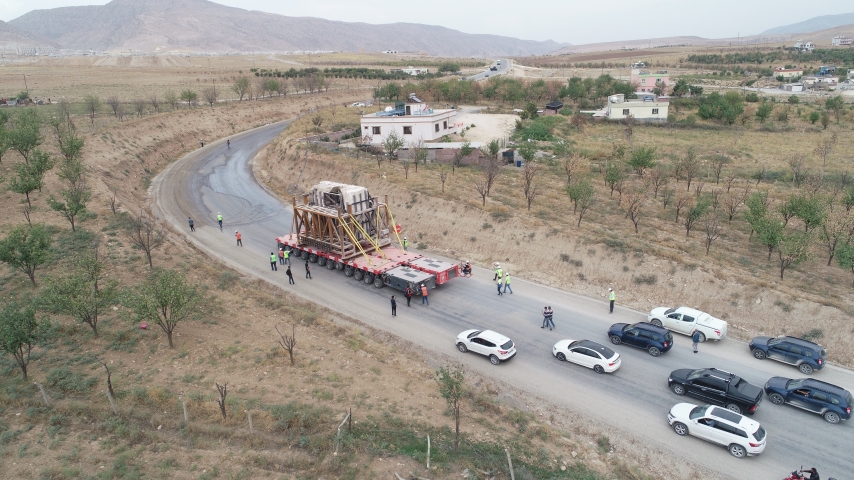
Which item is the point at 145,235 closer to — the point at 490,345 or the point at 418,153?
the point at 490,345

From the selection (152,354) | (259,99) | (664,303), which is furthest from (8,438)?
(259,99)

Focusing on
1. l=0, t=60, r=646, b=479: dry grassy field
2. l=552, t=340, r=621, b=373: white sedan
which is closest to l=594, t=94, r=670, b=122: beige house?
l=552, t=340, r=621, b=373: white sedan

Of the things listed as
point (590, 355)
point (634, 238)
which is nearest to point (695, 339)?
point (590, 355)

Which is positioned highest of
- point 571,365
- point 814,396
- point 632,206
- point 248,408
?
Result: point 632,206

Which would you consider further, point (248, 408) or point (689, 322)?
point (689, 322)

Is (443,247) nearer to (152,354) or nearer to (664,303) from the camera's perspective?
(664,303)

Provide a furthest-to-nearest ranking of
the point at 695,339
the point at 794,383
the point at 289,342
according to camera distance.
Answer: the point at 695,339 < the point at 289,342 < the point at 794,383
